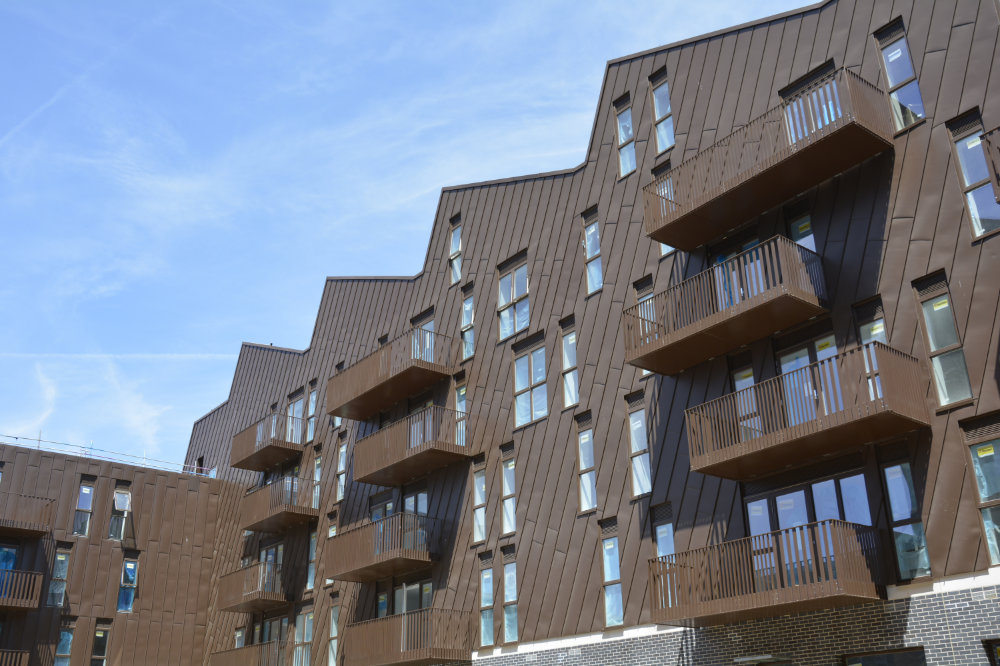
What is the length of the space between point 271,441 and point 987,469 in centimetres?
2410

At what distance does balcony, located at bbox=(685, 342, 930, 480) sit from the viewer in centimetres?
1619

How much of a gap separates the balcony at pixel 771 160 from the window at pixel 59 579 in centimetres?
2311

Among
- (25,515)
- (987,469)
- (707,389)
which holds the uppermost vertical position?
(25,515)

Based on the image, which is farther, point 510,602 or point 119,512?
point 119,512

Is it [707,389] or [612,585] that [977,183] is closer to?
[707,389]

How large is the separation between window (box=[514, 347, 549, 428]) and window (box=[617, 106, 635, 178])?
491 cm

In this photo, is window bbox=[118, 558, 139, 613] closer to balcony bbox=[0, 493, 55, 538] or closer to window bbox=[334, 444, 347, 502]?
balcony bbox=[0, 493, 55, 538]

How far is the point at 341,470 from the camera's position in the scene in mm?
31859

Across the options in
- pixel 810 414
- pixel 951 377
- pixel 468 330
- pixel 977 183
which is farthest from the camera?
pixel 468 330

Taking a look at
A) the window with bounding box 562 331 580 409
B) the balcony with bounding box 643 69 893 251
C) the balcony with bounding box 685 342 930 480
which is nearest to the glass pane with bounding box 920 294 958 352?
the balcony with bounding box 685 342 930 480

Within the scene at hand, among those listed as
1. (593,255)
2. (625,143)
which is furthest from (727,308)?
(625,143)

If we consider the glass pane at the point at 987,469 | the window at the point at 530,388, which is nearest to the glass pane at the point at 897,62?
the glass pane at the point at 987,469

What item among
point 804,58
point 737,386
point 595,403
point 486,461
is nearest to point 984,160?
point 804,58

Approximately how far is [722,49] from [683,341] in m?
7.25
